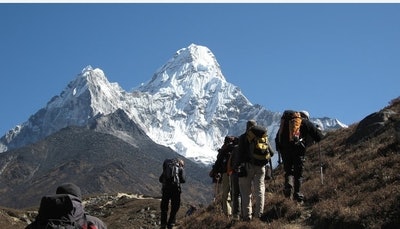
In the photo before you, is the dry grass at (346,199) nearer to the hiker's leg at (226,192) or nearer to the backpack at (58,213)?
the hiker's leg at (226,192)

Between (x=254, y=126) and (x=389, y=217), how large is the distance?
4199mm

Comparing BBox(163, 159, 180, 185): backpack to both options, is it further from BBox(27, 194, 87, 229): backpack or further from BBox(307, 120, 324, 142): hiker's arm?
BBox(27, 194, 87, 229): backpack

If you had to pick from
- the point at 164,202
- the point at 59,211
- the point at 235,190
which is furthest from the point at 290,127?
the point at 59,211

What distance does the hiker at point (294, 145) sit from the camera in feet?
43.9

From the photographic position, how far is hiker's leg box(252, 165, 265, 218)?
12.6 m

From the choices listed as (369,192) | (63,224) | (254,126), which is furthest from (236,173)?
(63,224)

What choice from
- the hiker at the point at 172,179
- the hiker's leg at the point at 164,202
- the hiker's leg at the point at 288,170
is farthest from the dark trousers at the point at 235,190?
the hiker's leg at the point at 164,202

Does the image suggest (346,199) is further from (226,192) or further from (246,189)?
(226,192)

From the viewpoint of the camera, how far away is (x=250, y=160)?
12.8 meters

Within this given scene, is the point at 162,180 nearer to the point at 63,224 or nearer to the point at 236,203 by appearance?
the point at 236,203

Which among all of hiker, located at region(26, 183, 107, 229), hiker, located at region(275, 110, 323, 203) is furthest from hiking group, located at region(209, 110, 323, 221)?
hiker, located at region(26, 183, 107, 229)

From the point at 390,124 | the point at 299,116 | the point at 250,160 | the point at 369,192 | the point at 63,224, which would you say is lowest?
the point at 63,224

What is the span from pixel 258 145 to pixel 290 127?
4.17 ft

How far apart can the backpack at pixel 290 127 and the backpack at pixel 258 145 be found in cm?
93
